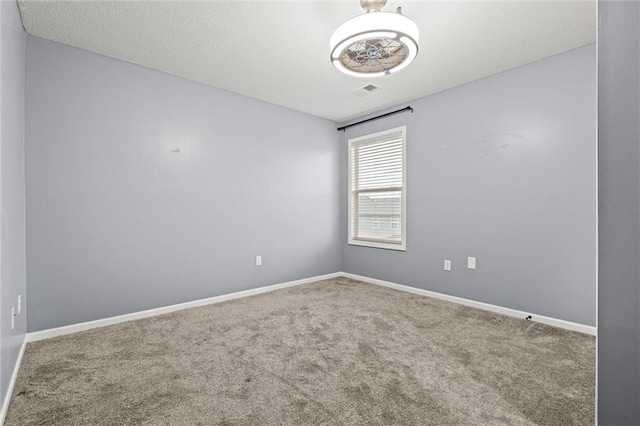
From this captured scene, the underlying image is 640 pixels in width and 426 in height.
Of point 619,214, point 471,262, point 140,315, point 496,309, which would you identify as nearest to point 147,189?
point 140,315

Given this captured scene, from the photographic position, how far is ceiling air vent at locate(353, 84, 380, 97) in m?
3.49

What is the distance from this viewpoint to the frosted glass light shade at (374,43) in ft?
6.19

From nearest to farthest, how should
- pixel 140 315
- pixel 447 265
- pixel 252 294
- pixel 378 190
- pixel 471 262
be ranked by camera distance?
1. pixel 140 315
2. pixel 471 262
3. pixel 447 265
4. pixel 252 294
5. pixel 378 190

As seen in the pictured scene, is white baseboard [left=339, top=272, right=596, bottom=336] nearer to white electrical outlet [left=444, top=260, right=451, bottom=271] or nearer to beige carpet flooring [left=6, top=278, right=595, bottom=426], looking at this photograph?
beige carpet flooring [left=6, top=278, right=595, bottom=426]

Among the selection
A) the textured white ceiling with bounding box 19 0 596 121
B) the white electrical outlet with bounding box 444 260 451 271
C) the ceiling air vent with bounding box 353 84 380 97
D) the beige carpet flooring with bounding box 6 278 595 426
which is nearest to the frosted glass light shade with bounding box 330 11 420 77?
the textured white ceiling with bounding box 19 0 596 121

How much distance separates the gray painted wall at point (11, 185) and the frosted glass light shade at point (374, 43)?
194 cm

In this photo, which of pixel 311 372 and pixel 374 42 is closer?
pixel 311 372

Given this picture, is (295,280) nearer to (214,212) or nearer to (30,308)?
(214,212)

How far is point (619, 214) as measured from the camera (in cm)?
72

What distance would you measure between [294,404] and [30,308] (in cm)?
237

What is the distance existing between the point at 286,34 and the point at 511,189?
8.58 feet

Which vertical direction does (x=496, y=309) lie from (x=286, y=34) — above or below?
below

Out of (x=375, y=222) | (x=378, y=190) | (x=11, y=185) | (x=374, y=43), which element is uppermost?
(x=374, y=43)

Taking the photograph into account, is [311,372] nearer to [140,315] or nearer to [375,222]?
[140,315]
